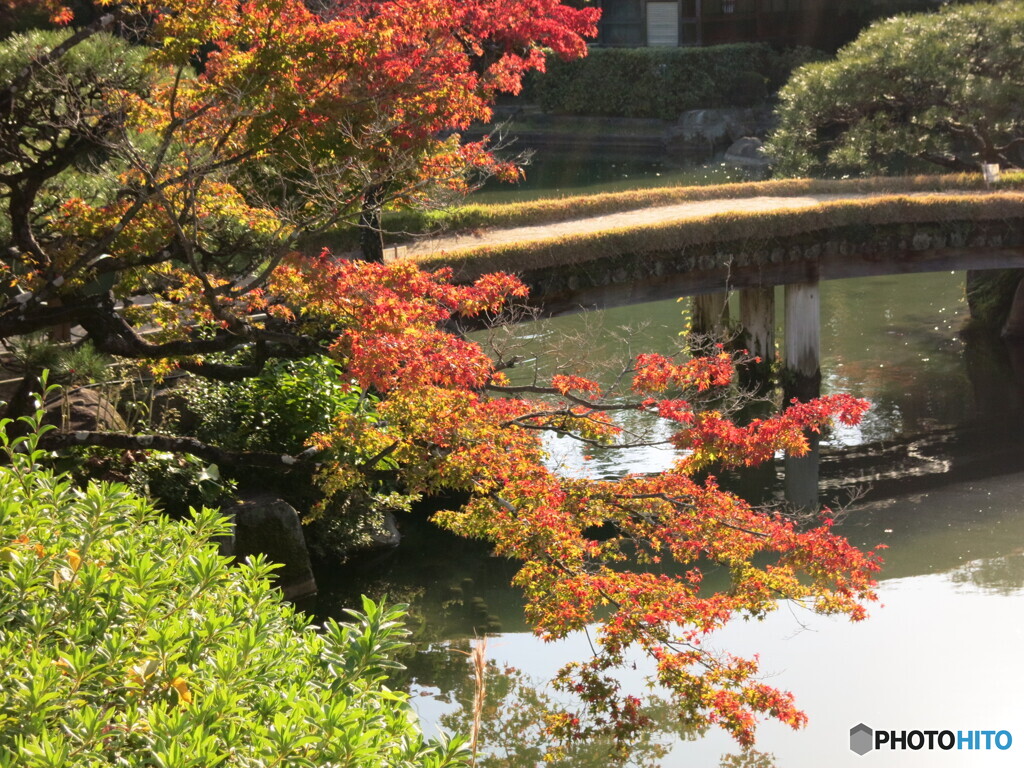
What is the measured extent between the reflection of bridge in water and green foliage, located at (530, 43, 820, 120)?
19304 mm

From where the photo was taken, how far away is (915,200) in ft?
41.5

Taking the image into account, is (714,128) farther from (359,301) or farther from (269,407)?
(359,301)

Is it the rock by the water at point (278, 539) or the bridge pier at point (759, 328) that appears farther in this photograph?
the bridge pier at point (759, 328)

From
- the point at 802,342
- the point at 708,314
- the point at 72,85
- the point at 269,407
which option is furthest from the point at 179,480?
the point at 708,314

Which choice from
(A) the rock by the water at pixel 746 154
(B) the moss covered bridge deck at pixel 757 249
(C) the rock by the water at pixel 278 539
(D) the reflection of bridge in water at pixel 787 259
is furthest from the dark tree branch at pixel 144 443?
(A) the rock by the water at pixel 746 154

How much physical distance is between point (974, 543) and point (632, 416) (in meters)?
4.63

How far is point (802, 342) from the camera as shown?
512 inches

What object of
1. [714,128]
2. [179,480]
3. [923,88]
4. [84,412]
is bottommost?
[179,480]

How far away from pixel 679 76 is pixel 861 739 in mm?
26984

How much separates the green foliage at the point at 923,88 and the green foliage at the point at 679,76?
13065mm

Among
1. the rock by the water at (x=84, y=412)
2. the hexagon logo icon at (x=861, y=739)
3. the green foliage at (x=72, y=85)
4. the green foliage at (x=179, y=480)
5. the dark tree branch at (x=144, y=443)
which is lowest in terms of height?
the hexagon logo icon at (x=861, y=739)

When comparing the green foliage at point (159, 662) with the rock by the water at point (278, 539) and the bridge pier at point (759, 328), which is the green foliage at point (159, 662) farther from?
the bridge pier at point (759, 328)

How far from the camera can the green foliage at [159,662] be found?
7.61 ft

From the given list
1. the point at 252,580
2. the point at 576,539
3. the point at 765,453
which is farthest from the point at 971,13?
the point at 252,580
